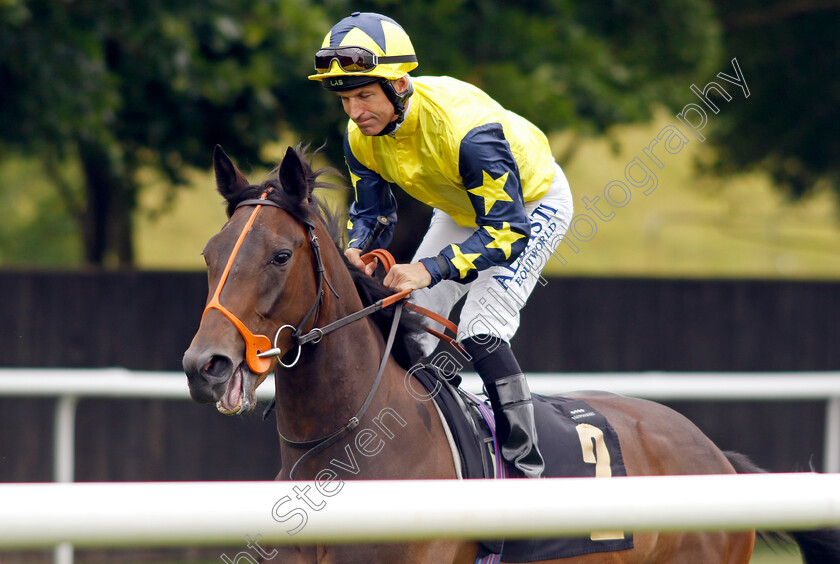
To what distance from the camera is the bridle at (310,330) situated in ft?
7.36

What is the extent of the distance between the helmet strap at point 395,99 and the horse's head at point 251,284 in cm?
36

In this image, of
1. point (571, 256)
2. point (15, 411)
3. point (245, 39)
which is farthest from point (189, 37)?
point (571, 256)

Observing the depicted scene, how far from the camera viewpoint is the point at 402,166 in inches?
117

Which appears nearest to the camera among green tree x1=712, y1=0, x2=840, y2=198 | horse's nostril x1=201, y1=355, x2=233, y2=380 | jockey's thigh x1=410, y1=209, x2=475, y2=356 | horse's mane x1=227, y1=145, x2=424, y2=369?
horse's nostril x1=201, y1=355, x2=233, y2=380

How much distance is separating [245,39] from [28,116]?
5.64ft

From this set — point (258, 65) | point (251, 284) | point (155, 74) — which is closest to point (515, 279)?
point (251, 284)

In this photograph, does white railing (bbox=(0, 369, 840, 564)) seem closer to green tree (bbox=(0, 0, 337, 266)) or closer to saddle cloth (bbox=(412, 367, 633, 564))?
saddle cloth (bbox=(412, 367, 633, 564))

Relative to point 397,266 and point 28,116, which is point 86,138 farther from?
point 397,266

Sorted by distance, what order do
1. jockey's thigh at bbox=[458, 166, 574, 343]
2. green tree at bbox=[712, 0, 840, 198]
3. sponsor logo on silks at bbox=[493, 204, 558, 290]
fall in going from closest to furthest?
1. jockey's thigh at bbox=[458, 166, 574, 343]
2. sponsor logo on silks at bbox=[493, 204, 558, 290]
3. green tree at bbox=[712, 0, 840, 198]

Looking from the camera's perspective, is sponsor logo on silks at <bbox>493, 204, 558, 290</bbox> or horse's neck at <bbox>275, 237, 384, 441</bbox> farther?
sponsor logo on silks at <bbox>493, 204, 558, 290</bbox>

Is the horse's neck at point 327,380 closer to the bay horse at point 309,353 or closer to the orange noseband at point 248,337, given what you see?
the bay horse at point 309,353

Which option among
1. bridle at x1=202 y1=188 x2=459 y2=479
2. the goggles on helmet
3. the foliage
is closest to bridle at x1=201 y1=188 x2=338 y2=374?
bridle at x1=202 y1=188 x2=459 y2=479

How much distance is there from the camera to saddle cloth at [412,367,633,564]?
272cm

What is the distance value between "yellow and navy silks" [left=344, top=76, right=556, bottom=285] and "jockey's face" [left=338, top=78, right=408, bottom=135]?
0.09 meters
